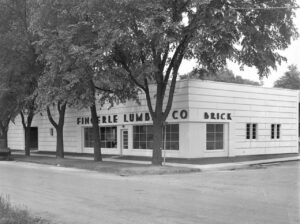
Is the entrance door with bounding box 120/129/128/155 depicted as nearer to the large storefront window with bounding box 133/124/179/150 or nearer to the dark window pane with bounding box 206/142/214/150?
the large storefront window with bounding box 133/124/179/150

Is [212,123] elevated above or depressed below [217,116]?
below

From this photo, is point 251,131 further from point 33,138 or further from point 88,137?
point 33,138

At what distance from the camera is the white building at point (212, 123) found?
88.4ft

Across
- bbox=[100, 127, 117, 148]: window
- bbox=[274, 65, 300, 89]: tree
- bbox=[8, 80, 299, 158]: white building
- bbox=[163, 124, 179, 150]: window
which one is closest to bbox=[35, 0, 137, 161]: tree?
bbox=[8, 80, 299, 158]: white building

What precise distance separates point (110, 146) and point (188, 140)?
8.45 m

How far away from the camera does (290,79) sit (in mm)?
65500

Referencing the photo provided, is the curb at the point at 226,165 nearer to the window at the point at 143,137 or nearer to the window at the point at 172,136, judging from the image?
the window at the point at 172,136

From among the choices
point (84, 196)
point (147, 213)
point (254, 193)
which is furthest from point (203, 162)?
point (147, 213)

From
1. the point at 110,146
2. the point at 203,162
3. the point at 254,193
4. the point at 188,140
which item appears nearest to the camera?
the point at 254,193

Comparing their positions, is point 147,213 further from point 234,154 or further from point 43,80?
point 234,154

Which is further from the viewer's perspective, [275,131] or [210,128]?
[275,131]

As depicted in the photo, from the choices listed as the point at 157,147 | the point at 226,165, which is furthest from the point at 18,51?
the point at 226,165

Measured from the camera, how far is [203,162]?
81.4ft

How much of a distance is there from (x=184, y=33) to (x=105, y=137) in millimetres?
15817
